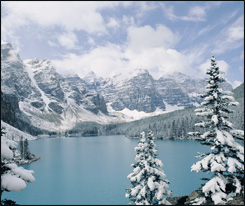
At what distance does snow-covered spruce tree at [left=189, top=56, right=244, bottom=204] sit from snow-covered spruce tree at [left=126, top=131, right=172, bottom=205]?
528 centimetres

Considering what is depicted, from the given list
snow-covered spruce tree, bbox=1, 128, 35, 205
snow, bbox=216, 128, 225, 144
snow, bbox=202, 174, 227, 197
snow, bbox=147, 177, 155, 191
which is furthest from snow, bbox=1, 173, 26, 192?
snow, bbox=147, 177, 155, 191

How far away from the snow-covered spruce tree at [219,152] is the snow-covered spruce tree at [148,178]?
17.3 ft

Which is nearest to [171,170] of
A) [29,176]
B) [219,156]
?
[219,156]

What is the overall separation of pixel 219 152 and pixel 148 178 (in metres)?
7.89

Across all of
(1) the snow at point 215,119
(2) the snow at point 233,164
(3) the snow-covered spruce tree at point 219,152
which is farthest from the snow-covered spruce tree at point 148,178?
(1) the snow at point 215,119

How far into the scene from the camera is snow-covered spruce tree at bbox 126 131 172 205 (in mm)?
20380

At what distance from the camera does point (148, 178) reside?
20.8 m

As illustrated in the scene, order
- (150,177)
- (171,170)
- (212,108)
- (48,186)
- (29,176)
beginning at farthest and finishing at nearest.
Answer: (171,170) → (48,186) → (150,177) → (212,108) → (29,176)

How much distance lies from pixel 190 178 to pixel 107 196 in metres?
20.5

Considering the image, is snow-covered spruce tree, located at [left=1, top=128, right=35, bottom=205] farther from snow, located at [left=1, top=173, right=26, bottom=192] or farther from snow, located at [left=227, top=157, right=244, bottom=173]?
snow, located at [left=227, top=157, right=244, bottom=173]

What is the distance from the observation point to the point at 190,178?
153ft

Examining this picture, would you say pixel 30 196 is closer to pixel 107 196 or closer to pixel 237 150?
pixel 107 196

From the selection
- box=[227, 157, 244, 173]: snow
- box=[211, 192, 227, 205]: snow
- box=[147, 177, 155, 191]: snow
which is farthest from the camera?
box=[147, 177, 155, 191]: snow

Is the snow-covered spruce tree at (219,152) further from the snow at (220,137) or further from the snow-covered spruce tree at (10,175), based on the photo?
the snow-covered spruce tree at (10,175)
